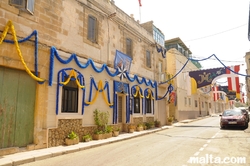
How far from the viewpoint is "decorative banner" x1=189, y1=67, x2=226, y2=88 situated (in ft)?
67.8

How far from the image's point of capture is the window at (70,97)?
9033 mm

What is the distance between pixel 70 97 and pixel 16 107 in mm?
2696

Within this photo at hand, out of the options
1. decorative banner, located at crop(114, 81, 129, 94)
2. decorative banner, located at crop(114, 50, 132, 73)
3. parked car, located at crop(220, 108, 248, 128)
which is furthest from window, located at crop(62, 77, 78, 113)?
parked car, located at crop(220, 108, 248, 128)

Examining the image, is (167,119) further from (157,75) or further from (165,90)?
(157,75)

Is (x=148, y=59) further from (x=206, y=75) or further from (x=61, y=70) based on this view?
(x=61, y=70)

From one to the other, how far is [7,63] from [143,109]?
11051 mm

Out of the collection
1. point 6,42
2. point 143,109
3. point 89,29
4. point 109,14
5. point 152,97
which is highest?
point 109,14

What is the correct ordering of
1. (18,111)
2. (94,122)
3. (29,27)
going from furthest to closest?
(94,122) → (29,27) → (18,111)

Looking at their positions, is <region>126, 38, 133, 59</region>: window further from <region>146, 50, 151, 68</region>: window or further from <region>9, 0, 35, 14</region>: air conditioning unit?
<region>9, 0, 35, 14</region>: air conditioning unit

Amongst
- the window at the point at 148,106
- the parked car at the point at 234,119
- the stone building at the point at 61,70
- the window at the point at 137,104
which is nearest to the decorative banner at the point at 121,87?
the stone building at the point at 61,70

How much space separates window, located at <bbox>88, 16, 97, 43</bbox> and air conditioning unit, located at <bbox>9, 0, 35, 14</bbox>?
360 centimetres

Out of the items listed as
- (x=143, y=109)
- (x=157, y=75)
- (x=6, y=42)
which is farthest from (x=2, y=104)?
(x=157, y=75)

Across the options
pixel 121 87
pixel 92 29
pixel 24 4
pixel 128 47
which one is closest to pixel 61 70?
pixel 24 4

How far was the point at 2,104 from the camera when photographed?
6.63 metres
